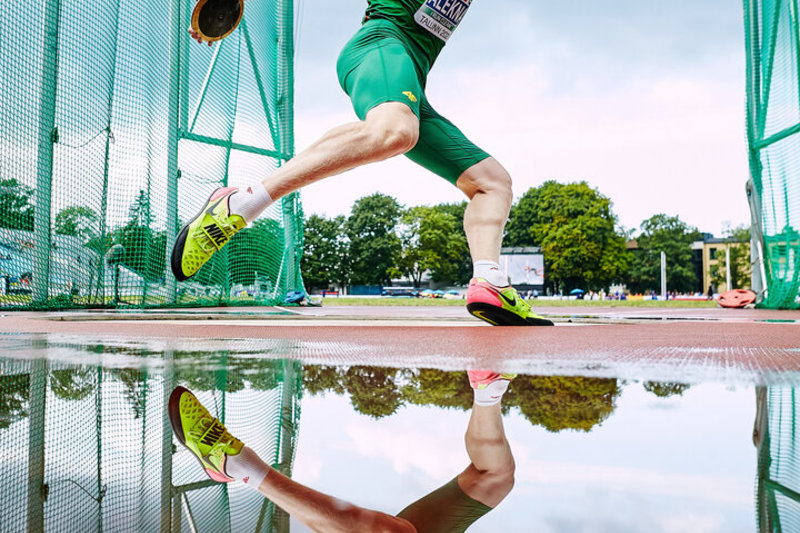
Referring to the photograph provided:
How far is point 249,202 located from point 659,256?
6021 cm

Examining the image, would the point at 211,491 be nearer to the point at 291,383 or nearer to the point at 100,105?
the point at 291,383

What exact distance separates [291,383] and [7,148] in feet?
16.7

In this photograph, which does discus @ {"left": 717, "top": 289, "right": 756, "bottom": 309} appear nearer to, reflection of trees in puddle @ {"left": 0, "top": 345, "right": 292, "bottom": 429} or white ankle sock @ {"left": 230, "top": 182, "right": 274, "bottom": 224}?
white ankle sock @ {"left": 230, "top": 182, "right": 274, "bottom": 224}

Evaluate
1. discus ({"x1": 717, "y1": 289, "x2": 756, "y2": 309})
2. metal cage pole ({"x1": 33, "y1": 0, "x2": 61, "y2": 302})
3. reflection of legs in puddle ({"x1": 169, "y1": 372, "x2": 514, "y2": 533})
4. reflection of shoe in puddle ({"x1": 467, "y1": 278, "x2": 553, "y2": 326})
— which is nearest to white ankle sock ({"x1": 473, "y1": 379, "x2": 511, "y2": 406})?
reflection of legs in puddle ({"x1": 169, "y1": 372, "x2": 514, "y2": 533})

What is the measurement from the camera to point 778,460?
638 mm

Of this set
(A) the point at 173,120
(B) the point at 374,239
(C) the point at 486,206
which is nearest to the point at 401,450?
(C) the point at 486,206

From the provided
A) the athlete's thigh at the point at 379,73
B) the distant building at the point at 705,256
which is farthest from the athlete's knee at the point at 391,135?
the distant building at the point at 705,256

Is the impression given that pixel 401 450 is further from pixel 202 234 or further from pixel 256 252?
pixel 256 252

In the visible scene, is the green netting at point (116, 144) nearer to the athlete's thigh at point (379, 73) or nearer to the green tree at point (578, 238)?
the athlete's thigh at point (379, 73)

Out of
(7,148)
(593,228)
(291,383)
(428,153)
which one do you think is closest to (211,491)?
(291,383)

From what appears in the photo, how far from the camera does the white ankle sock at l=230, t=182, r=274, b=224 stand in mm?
2648

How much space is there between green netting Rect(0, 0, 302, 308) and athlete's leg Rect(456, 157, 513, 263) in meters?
4.07

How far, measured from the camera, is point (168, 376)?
128 cm

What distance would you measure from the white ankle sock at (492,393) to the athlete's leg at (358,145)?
5.06ft
